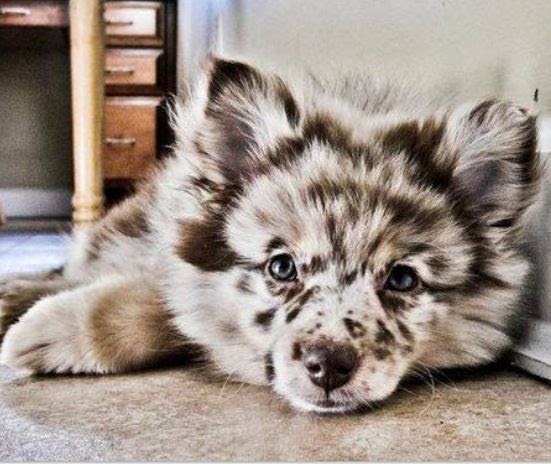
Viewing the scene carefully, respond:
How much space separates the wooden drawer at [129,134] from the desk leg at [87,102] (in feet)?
3.14

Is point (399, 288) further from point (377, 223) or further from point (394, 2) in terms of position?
point (394, 2)

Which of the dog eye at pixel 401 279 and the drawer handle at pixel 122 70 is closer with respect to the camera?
the dog eye at pixel 401 279

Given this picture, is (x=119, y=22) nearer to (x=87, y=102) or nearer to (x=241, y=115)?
(x=87, y=102)

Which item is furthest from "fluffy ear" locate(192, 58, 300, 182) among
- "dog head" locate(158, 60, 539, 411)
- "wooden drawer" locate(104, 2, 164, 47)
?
"wooden drawer" locate(104, 2, 164, 47)

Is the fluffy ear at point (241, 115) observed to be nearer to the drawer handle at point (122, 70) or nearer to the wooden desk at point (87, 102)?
the wooden desk at point (87, 102)

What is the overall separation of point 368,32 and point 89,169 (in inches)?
65.9

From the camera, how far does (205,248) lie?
146cm

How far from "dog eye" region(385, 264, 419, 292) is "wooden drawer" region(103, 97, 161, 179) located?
335cm

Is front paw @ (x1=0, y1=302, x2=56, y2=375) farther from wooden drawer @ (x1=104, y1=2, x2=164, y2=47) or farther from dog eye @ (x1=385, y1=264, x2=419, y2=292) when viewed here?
wooden drawer @ (x1=104, y1=2, x2=164, y2=47)

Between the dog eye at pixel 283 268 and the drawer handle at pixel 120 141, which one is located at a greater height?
the dog eye at pixel 283 268

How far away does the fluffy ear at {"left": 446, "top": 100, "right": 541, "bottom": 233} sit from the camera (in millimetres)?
1405

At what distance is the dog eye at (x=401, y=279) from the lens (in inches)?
51.6

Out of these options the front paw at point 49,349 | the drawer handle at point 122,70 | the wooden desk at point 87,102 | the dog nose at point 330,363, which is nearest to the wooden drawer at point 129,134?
the drawer handle at point 122,70

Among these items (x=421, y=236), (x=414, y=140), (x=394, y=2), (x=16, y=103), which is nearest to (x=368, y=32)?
(x=394, y=2)
